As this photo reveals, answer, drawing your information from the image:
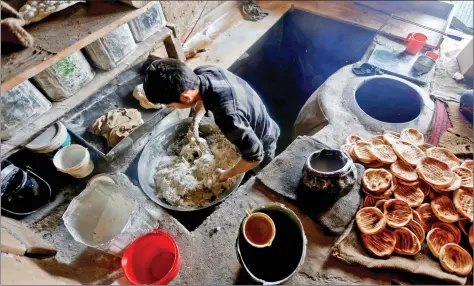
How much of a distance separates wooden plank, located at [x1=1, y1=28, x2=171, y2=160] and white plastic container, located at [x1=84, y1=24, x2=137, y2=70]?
5cm

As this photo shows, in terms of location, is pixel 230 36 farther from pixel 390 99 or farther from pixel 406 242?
pixel 406 242

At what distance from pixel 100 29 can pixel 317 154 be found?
5.74 ft

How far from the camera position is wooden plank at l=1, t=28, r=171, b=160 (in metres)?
1.83

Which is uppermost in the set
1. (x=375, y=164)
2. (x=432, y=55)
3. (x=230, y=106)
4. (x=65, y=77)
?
(x=65, y=77)

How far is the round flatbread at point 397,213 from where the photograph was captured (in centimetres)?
180

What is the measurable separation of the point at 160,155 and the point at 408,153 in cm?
210

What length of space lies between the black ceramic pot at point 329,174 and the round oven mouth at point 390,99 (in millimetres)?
1359

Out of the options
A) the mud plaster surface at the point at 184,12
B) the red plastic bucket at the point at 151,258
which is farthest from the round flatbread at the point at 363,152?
the mud plaster surface at the point at 184,12

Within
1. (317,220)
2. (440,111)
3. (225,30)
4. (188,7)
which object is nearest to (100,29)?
(317,220)

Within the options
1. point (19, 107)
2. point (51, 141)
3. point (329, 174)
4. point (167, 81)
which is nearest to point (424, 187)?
point (329, 174)

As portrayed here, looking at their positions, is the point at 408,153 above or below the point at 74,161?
below

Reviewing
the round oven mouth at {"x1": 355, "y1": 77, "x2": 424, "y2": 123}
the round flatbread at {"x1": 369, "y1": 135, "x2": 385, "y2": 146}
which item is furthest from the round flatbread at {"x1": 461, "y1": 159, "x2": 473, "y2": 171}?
the round oven mouth at {"x1": 355, "y1": 77, "x2": 424, "y2": 123}

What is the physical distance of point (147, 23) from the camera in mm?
2473

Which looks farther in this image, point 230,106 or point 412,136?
point 412,136
